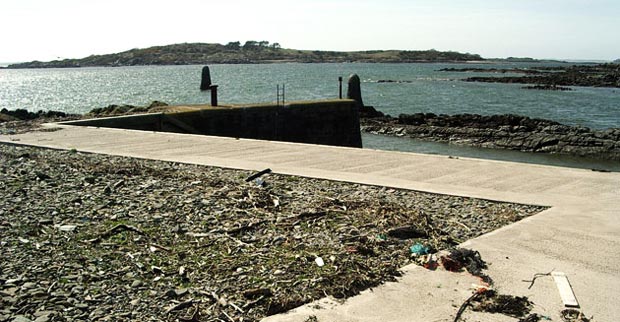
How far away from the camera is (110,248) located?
6258 millimetres

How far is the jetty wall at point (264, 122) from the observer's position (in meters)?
17.4

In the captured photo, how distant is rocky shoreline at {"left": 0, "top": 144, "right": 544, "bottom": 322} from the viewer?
5.00 m

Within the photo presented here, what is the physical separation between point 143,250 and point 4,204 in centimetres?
278

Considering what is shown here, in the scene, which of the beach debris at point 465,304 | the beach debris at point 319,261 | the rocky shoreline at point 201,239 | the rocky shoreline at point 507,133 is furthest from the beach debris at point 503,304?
the rocky shoreline at point 507,133

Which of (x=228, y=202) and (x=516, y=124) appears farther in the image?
(x=516, y=124)

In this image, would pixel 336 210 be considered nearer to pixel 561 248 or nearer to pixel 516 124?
pixel 561 248

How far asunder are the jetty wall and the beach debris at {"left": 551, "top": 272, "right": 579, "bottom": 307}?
13.4m

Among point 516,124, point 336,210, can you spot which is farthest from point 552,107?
point 336,210

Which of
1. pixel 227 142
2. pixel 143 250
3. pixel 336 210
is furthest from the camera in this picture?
pixel 227 142

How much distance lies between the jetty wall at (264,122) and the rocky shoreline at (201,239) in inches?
290

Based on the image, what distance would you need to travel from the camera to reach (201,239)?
6.55m

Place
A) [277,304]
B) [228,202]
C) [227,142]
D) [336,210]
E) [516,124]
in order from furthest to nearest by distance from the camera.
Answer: [516,124] < [227,142] < [228,202] < [336,210] < [277,304]

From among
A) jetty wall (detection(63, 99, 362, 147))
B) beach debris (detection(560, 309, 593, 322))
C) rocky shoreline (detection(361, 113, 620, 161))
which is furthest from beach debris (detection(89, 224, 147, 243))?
rocky shoreline (detection(361, 113, 620, 161))

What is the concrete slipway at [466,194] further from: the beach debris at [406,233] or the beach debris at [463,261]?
the beach debris at [406,233]
